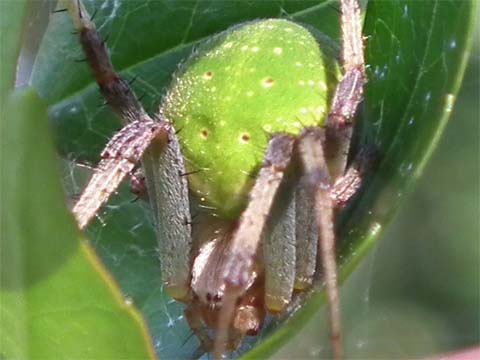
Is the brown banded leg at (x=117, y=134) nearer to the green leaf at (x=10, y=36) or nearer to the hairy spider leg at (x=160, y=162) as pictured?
the hairy spider leg at (x=160, y=162)

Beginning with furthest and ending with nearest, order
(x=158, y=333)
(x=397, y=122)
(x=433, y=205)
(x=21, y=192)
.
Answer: (x=433, y=205) < (x=158, y=333) < (x=397, y=122) < (x=21, y=192)

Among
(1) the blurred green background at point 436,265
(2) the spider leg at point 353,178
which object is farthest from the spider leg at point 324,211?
(1) the blurred green background at point 436,265

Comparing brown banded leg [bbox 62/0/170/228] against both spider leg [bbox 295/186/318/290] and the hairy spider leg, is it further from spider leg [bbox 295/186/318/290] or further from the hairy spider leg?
spider leg [bbox 295/186/318/290]

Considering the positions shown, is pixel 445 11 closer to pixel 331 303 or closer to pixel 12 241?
pixel 331 303

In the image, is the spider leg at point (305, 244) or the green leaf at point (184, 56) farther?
the spider leg at point (305, 244)

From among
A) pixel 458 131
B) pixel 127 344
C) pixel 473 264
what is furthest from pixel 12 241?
pixel 473 264

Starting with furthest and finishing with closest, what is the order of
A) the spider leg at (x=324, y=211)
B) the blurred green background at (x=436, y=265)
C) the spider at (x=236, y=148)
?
the blurred green background at (x=436, y=265), the spider at (x=236, y=148), the spider leg at (x=324, y=211)

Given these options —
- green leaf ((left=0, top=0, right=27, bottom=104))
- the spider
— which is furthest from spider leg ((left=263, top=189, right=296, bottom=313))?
green leaf ((left=0, top=0, right=27, bottom=104))
